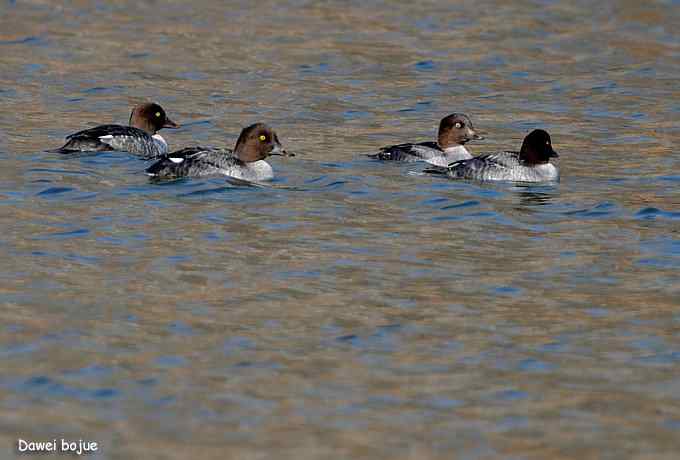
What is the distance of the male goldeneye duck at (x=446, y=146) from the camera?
2033 centimetres

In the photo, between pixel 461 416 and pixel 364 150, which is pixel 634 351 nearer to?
pixel 461 416

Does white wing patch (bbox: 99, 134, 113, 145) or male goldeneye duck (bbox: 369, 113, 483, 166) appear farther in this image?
male goldeneye duck (bbox: 369, 113, 483, 166)

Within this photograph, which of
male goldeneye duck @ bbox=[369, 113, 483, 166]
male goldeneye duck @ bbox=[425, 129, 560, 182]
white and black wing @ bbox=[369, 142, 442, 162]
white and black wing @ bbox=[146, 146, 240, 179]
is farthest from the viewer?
male goldeneye duck @ bbox=[369, 113, 483, 166]

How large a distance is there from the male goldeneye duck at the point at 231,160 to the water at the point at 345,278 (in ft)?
0.94

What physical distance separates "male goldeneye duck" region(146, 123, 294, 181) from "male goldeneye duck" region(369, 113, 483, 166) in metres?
1.94

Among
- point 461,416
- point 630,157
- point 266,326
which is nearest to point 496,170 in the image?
point 630,157

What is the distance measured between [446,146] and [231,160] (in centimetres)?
366

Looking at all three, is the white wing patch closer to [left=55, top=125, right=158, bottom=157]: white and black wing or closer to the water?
[left=55, top=125, right=158, bottom=157]: white and black wing

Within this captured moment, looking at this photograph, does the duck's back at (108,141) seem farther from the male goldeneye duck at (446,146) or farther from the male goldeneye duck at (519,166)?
the male goldeneye duck at (519,166)

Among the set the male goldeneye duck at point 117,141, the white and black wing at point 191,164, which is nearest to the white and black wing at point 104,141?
the male goldeneye duck at point 117,141

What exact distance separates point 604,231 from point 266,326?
5.47 metres

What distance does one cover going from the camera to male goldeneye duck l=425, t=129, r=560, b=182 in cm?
1912

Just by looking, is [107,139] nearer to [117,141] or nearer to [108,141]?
[108,141]

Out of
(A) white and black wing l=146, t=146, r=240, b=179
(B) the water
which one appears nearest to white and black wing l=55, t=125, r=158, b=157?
(B) the water
